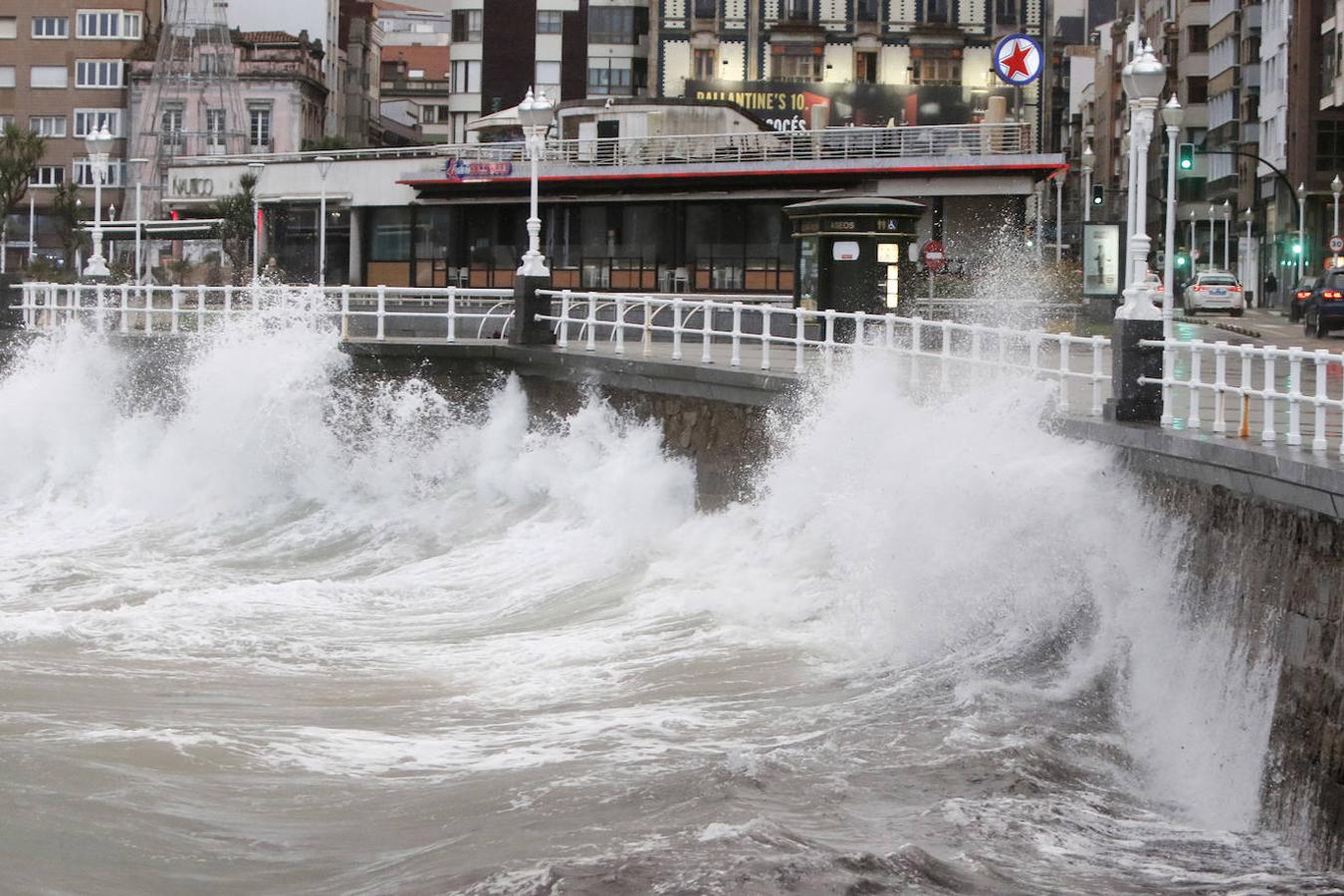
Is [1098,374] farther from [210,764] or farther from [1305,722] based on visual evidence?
[210,764]

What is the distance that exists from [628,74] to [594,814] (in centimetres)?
7501

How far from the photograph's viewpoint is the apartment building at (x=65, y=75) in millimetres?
91750

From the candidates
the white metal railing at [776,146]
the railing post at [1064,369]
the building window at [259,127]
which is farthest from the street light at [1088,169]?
the building window at [259,127]

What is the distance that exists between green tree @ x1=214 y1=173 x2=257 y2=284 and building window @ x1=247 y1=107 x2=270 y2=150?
23.2 meters

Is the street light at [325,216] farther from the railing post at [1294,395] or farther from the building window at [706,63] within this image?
the railing post at [1294,395]

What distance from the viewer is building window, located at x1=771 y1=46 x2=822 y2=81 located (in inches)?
3051

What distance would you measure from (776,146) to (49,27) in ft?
160

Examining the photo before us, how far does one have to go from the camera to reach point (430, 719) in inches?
548

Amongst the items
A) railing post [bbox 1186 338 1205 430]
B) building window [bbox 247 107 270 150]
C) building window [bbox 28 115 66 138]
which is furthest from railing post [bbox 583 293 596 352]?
building window [bbox 28 115 66 138]

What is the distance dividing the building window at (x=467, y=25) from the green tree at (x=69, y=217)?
18330mm

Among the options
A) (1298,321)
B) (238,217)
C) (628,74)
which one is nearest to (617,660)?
(1298,321)

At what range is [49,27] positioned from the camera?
9244 cm

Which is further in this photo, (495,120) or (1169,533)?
(495,120)

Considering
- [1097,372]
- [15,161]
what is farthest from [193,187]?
[1097,372]
